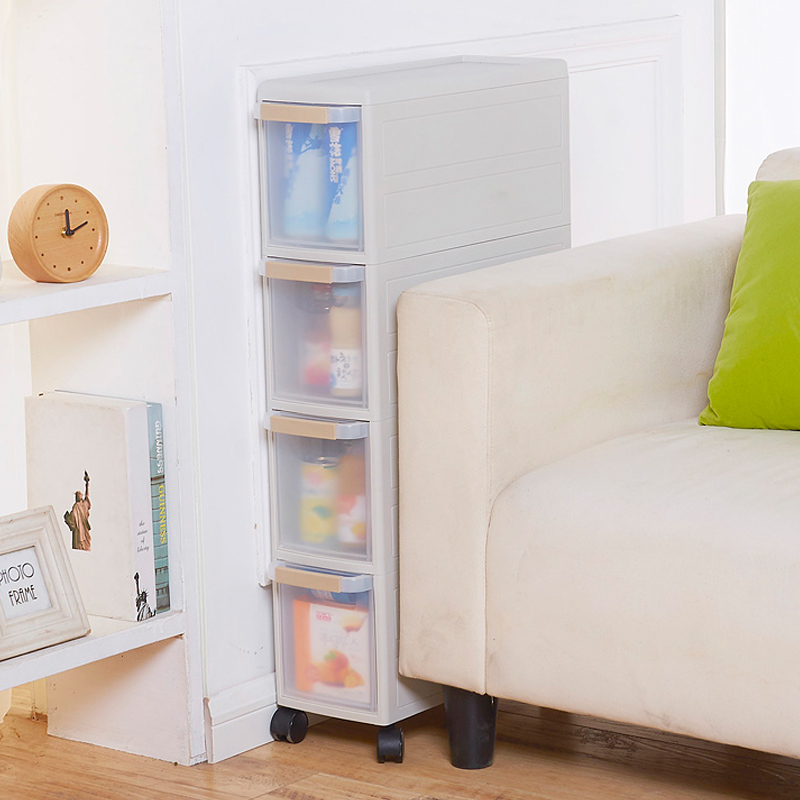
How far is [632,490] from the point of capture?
1783 mm

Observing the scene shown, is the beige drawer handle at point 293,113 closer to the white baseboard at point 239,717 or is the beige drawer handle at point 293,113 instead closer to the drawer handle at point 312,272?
the drawer handle at point 312,272

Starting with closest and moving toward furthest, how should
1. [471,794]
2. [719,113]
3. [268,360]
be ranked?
[471,794] → [268,360] → [719,113]

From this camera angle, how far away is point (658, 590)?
67.6 inches

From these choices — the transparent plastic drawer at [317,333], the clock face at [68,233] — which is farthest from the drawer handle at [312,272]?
the clock face at [68,233]

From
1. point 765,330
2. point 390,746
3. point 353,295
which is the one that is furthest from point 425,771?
point 765,330

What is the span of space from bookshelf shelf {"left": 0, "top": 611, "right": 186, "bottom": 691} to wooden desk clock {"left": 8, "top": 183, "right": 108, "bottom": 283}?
440 mm

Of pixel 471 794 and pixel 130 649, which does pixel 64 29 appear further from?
pixel 471 794

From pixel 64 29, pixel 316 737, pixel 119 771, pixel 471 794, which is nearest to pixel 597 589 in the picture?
pixel 471 794

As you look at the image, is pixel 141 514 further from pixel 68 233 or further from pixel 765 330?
pixel 765 330

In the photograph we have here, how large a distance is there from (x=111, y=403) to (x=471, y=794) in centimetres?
66

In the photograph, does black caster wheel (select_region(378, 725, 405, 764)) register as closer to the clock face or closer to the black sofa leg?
the black sofa leg

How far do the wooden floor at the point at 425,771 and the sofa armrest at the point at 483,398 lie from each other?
0.14 m

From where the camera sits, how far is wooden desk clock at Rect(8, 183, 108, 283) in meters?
1.79

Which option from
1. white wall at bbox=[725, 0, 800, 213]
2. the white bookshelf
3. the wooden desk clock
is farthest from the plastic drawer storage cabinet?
white wall at bbox=[725, 0, 800, 213]
